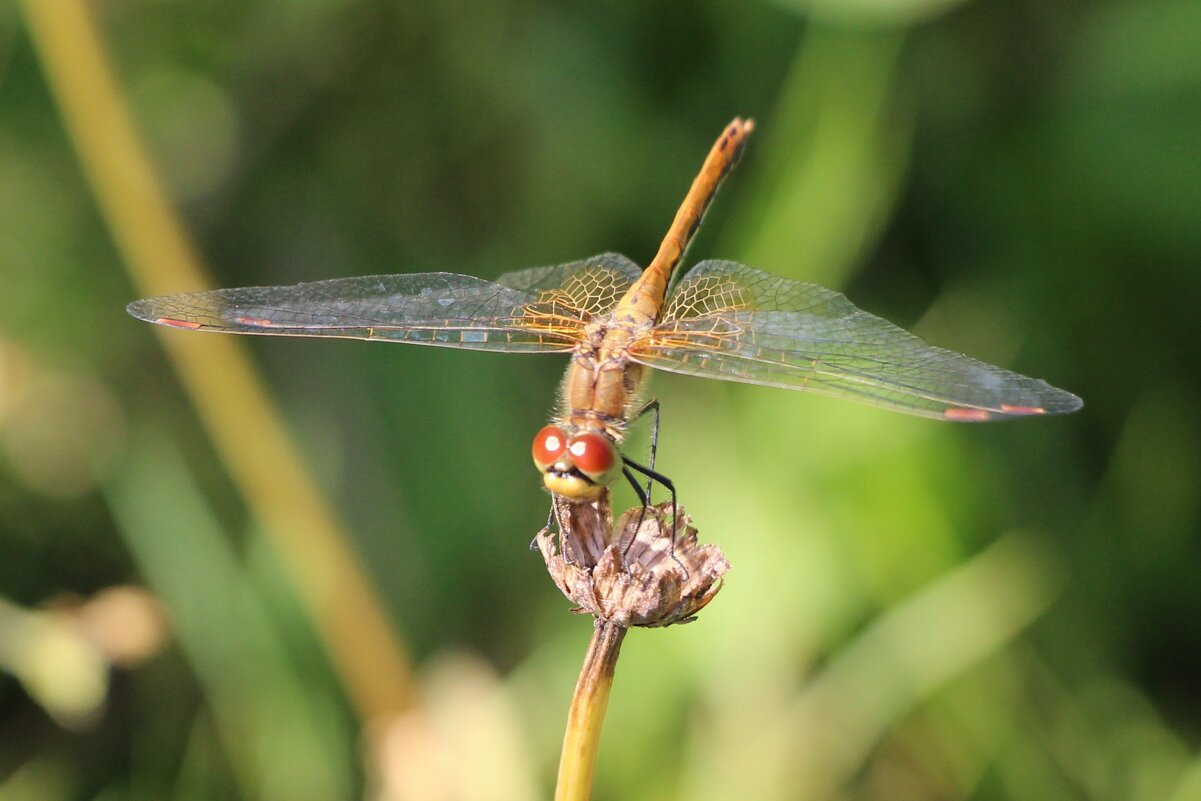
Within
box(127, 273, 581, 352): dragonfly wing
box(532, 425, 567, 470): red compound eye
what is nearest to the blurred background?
box(127, 273, 581, 352): dragonfly wing

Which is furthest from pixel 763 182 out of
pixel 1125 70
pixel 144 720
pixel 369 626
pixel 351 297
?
pixel 144 720

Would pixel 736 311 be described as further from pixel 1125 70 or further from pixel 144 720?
pixel 144 720

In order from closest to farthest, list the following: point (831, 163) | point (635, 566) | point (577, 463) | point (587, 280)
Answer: point (635, 566)
point (577, 463)
point (587, 280)
point (831, 163)

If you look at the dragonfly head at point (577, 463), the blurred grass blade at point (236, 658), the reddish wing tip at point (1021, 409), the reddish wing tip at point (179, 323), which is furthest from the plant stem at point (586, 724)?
the blurred grass blade at point (236, 658)

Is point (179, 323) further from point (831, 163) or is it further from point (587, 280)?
point (831, 163)

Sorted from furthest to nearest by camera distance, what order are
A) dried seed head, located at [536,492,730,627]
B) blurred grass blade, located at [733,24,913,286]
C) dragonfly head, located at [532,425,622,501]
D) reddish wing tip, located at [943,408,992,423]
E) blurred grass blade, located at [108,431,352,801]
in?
blurred grass blade, located at [733,24,913,286]
blurred grass blade, located at [108,431,352,801]
reddish wing tip, located at [943,408,992,423]
dragonfly head, located at [532,425,622,501]
dried seed head, located at [536,492,730,627]

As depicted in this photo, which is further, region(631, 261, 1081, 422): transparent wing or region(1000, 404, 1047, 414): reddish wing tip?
region(631, 261, 1081, 422): transparent wing

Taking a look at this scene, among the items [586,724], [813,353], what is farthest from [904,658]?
[586,724]

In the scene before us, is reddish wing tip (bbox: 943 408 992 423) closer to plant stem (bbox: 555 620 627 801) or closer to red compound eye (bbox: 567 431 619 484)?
red compound eye (bbox: 567 431 619 484)
